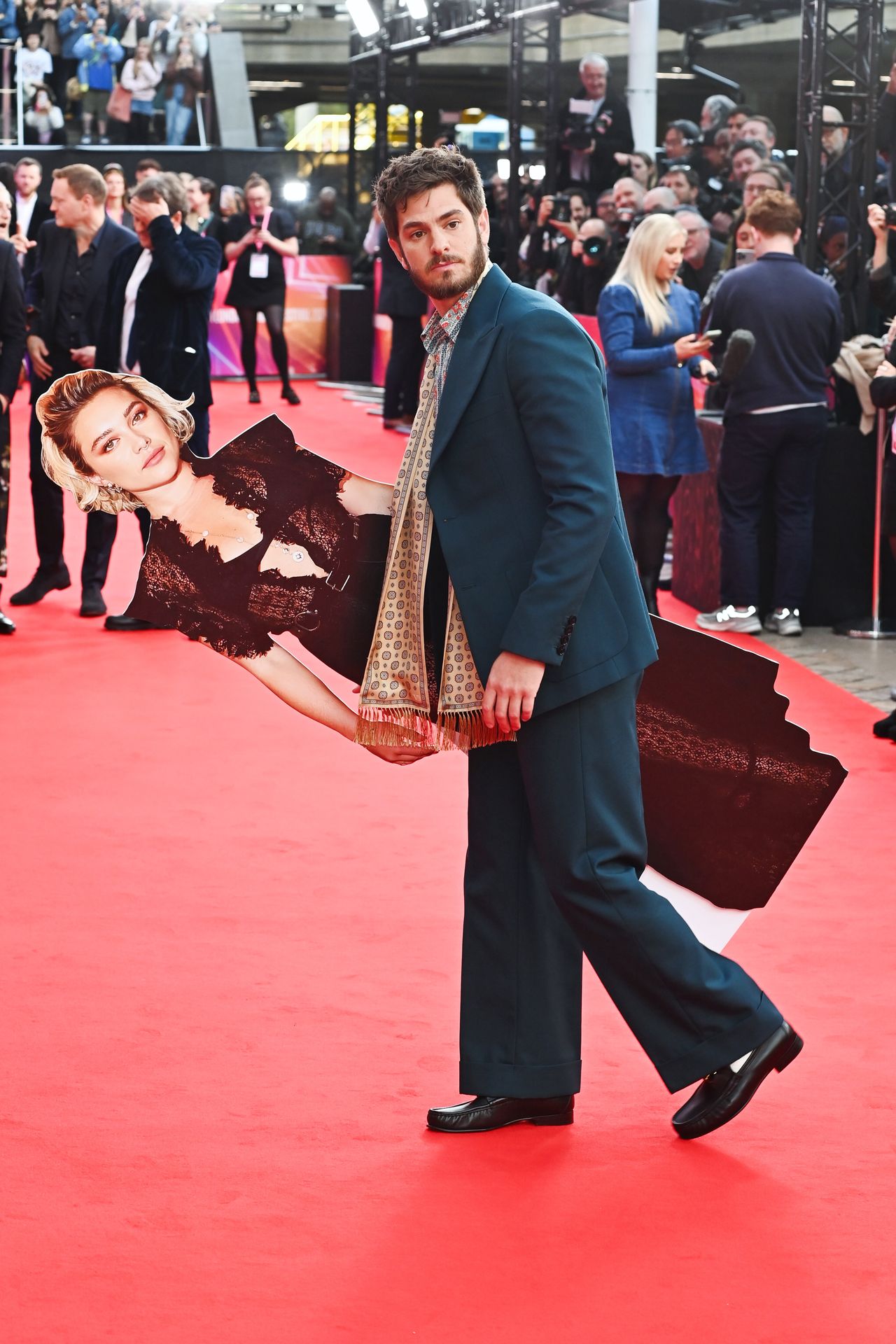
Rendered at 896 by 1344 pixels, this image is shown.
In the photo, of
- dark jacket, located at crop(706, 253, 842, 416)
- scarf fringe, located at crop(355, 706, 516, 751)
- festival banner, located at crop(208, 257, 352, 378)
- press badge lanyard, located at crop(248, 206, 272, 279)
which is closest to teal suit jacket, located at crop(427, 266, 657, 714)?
scarf fringe, located at crop(355, 706, 516, 751)

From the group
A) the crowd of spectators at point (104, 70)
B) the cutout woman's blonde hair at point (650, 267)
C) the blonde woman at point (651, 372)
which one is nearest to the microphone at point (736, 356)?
the blonde woman at point (651, 372)

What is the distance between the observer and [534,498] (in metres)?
2.50

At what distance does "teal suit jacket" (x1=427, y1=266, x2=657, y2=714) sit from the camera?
2.42 meters

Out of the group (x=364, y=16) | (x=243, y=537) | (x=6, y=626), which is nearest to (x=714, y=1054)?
(x=243, y=537)

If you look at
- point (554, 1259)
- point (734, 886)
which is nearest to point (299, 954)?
point (734, 886)

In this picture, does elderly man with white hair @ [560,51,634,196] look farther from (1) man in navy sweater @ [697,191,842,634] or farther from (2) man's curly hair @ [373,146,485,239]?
(2) man's curly hair @ [373,146,485,239]

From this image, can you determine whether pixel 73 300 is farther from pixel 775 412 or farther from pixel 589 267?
pixel 589 267

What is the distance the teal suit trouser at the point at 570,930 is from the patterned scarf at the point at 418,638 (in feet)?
0.31

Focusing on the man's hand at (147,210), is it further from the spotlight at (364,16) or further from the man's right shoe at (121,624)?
the spotlight at (364,16)

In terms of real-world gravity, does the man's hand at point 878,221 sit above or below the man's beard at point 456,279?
above

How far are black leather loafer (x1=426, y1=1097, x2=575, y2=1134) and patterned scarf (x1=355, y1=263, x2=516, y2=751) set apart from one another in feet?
1.97

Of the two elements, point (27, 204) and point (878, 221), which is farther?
point (27, 204)

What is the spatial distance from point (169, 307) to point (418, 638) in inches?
168

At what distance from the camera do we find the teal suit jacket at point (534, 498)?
242cm
